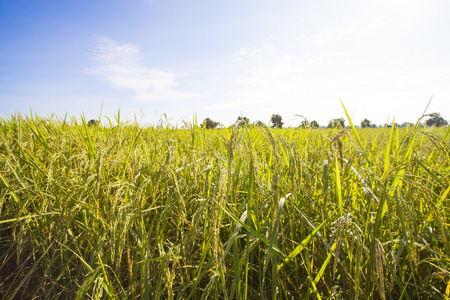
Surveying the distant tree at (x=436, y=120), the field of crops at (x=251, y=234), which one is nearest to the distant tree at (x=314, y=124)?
the field of crops at (x=251, y=234)

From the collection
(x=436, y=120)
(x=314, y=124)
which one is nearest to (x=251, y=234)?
(x=314, y=124)

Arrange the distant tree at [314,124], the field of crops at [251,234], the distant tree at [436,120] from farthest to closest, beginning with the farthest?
the distant tree at [314,124] < the distant tree at [436,120] < the field of crops at [251,234]

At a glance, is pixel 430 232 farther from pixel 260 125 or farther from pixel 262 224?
pixel 260 125

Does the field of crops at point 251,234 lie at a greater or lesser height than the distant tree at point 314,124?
lesser

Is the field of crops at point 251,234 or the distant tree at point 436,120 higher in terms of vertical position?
the distant tree at point 436,120

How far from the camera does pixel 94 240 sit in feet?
4.01

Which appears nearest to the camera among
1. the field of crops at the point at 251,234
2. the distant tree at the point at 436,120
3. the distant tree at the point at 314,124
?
the field of crops at the point at 251,234

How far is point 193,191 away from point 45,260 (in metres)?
0.96

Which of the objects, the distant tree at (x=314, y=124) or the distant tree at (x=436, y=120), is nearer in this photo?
the distant tree at (x=436, y=120)

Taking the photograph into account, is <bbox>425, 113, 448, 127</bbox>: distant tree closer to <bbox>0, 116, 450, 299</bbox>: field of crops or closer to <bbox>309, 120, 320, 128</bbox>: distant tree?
<bbox>0, 116, 450, 299</bbox>: field of crops

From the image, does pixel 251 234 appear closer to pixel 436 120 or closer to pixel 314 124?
pixel 314 124

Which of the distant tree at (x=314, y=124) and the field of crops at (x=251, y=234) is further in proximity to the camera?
the distant tree at (x=314, y=124)

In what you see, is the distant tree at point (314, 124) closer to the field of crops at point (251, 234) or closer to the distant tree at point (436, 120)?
the field of crops at point (251, 234)

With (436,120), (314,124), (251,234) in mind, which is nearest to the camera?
(251,234)
